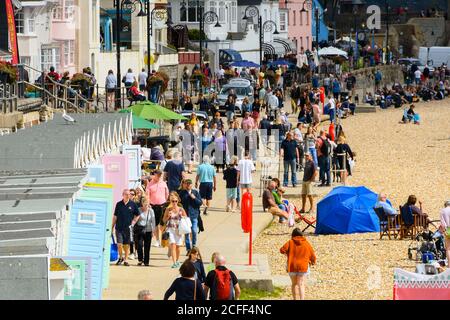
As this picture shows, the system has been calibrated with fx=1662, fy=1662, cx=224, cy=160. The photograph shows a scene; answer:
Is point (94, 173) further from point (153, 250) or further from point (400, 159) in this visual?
point (400, 159)

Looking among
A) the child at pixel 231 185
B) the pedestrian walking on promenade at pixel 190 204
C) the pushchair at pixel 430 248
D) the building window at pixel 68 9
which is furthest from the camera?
the building window at pixel 68 9

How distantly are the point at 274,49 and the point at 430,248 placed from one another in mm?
66484

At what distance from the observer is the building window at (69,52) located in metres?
54.6

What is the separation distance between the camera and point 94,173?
922 inches

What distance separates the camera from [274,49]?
90562mm

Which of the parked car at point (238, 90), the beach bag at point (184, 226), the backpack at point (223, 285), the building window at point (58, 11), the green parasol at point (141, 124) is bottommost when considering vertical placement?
the parked car at point (238, 90)

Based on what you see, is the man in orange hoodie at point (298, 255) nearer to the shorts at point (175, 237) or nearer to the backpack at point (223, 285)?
the backpack at point (223, 285)

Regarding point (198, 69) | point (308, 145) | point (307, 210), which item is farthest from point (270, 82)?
point (307, 210)

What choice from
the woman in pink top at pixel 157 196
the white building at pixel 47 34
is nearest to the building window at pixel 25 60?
the white building at pixel 47 34

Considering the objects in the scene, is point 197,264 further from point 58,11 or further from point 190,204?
point 58,11

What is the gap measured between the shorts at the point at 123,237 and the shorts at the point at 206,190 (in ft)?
21.0

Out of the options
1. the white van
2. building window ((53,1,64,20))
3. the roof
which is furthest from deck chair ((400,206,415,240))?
the white van

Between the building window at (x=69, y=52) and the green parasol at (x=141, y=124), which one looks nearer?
the green parasol at (x=141, y=124)

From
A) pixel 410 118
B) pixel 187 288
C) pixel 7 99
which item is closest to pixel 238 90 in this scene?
pixel 410 118
